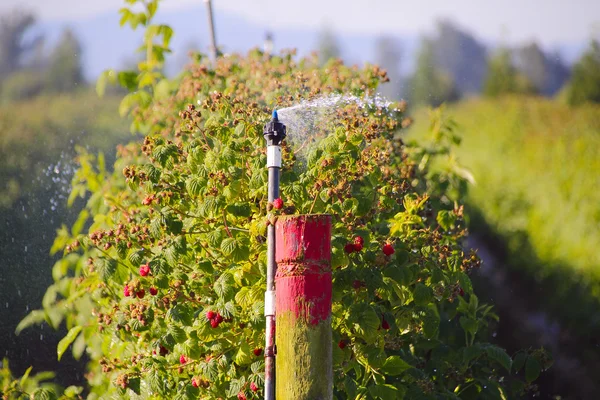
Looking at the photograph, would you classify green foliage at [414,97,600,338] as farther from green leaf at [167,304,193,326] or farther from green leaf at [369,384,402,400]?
green leaf at [167,304,193,326]

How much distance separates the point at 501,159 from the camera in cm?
1368

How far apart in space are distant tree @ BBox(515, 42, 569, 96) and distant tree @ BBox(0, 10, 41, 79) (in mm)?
11646

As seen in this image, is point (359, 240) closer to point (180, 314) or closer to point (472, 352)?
point (180, 314)

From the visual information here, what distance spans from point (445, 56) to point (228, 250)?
105 feet

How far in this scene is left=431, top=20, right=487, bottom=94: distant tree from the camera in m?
26.5

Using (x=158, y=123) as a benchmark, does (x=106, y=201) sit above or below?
below

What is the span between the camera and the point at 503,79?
69.1 ft

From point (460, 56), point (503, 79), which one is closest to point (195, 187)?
point (503, 79)

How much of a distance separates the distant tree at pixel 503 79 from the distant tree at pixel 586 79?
10.2ft

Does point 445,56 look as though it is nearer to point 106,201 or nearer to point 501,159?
point 501,159

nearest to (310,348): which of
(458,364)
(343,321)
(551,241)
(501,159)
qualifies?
(343,321)

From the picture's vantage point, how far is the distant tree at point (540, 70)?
2198 cm

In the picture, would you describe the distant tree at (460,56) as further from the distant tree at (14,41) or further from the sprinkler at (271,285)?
the sprinkler at (271,285)

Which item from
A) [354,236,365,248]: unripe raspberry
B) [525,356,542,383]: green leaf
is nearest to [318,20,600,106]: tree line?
[525,356,542,383]: green leaf
